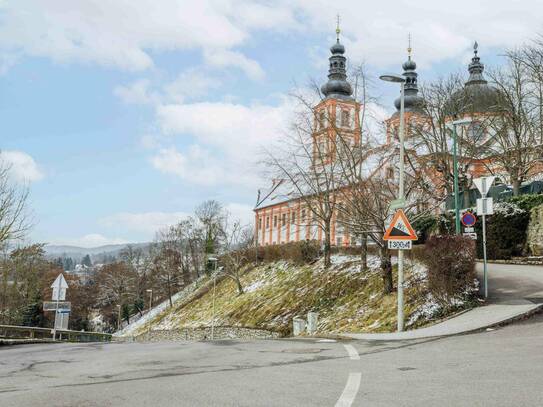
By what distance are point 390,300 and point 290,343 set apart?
38.5 ft

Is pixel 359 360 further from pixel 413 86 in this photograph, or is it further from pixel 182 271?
pixel 182 271

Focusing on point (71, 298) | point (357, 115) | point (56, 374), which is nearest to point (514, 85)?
point (357, 115)

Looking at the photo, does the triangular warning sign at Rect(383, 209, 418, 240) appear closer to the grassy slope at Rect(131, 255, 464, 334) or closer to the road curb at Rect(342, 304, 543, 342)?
the road curb at Rect(342, 304, 543, 342)

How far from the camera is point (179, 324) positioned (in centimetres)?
5272

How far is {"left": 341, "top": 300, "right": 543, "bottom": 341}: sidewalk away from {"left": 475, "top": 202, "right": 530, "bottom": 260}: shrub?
13.6 metres

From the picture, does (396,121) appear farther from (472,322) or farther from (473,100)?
(472,322)

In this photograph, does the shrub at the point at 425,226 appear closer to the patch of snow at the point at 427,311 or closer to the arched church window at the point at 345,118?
the arched church window at the point at 345,118

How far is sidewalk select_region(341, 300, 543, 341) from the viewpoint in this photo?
39.2 ft

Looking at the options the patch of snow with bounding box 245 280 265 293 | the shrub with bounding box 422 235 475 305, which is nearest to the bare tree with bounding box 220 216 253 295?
the patch of snow with bounding box 245 280 265 293

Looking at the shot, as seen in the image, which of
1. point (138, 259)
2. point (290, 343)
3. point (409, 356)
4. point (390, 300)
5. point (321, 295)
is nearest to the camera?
point (409, 356)

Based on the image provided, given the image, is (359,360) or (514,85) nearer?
(359,360)

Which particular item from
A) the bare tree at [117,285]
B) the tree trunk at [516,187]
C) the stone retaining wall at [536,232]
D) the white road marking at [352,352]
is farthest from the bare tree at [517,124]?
the bare tree at [117,285]

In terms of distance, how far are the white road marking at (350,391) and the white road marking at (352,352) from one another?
1936 mm

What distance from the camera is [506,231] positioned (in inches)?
1093
